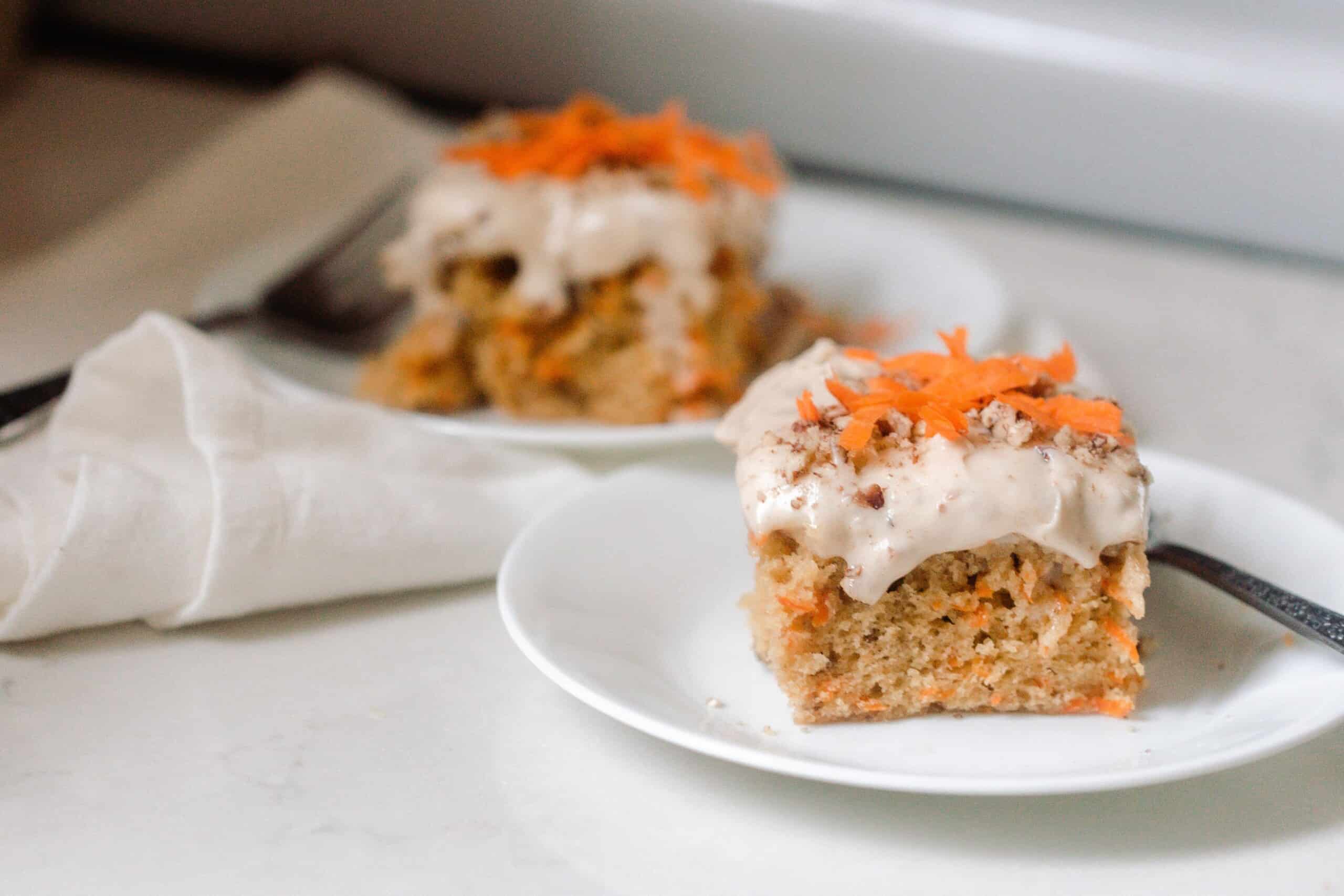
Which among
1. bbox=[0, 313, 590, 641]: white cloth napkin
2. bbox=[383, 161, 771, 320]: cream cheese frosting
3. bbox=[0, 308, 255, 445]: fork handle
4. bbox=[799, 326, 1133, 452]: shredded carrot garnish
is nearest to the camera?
bbox=[799, 326, 1133, 452]: shredded carrot garnish

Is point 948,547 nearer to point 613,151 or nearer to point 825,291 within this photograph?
point 613,151

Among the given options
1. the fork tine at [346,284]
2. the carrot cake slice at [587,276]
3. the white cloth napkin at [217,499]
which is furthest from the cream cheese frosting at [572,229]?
the white cloth napkin at [217,499]

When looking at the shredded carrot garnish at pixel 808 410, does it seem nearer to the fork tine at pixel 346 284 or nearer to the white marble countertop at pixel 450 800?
the white marble countertop at pixel 450 800

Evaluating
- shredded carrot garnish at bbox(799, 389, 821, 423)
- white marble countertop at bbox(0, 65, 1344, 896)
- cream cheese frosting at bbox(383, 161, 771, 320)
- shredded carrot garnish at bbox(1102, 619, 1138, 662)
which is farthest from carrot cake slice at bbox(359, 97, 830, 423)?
shredded carrot garnish at bbox(1102, 619, 1138, 662)

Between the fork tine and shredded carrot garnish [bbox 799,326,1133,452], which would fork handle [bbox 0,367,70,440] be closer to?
the fork tine

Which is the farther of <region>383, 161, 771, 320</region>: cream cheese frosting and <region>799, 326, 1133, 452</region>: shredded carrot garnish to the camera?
<region>383, 161, 771, 320</region>: cream cheese frosting

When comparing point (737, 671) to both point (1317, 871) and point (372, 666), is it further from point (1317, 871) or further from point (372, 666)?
point (1317, 871)
